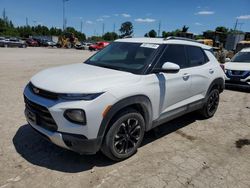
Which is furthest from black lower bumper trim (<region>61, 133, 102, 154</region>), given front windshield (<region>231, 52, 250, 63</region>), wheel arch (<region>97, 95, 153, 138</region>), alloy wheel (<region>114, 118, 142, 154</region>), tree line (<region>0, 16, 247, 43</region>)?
tree line (<region>0, 16, 247, 43</region>)

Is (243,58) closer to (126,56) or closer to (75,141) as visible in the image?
(126,56)

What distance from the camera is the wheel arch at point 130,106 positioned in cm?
315

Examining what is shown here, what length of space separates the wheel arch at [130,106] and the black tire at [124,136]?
8cm

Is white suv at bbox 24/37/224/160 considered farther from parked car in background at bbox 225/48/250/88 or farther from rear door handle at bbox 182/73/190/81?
parked car in background at bbox 225/48/250/88

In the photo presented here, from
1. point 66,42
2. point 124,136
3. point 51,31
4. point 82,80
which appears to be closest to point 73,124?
point 82,80

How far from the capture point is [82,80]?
3.28 meters

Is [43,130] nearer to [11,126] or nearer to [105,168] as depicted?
[105,168]

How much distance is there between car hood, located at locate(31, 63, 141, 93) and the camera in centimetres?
309

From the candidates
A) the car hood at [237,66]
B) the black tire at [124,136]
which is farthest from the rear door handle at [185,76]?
the car hood at [237,66]

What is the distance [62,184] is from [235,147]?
10.1 ft

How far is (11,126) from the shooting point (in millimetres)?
4605

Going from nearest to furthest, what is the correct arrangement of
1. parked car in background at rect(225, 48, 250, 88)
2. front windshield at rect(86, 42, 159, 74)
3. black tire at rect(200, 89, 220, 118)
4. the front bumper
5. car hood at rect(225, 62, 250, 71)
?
the front bumper, front windshield at rect(86, 42, 159, 74), black tire at rect(200, 89, 220, 118), parked car in background at rect(225, 48, 250, 88), car hood at rect(225, 62, 250, 71)

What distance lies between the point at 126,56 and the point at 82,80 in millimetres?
1326

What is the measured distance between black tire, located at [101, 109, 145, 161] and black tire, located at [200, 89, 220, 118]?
2.36 metres
